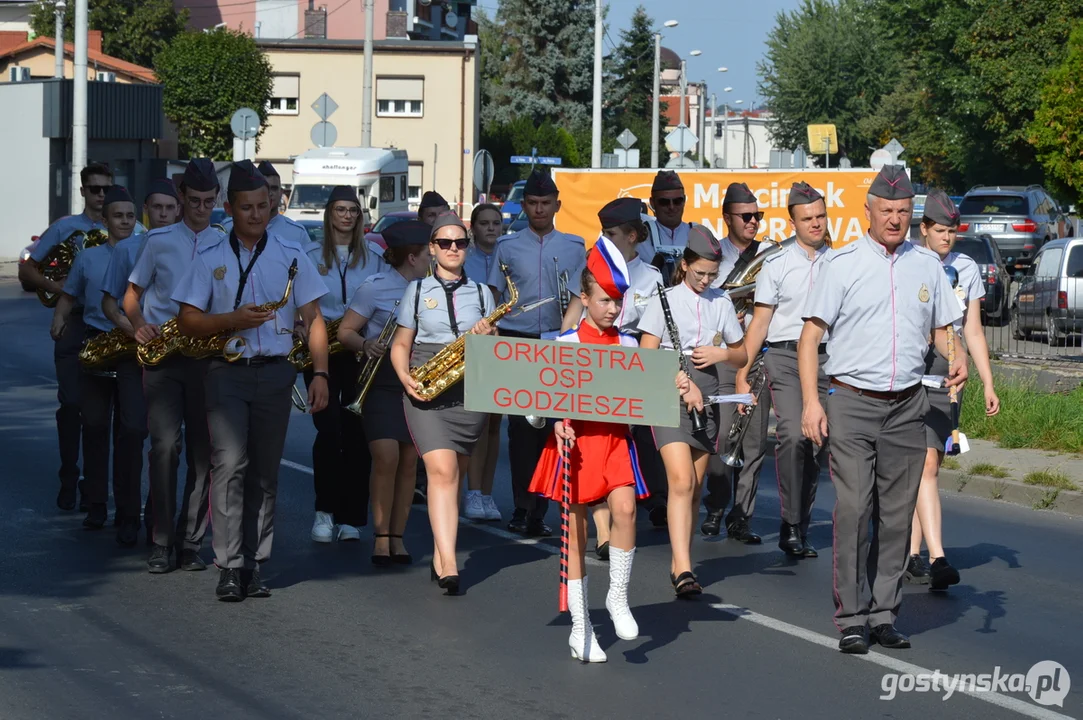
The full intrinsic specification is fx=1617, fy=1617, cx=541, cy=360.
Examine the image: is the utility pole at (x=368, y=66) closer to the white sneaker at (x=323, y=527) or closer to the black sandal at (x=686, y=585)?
the white sneaker at (x=323, y=527)

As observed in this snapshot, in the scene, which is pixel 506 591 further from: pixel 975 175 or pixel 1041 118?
pixel 975 175

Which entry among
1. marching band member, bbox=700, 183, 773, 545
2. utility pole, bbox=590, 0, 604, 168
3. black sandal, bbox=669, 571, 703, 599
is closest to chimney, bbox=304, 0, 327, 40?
utility pole, bbox=590, 0, 604, 168

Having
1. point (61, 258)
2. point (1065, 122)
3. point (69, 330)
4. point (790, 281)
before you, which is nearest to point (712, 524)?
point (790, 281)

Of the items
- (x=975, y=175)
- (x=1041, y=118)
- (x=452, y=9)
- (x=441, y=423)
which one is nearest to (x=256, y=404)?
(x=441, y=423)

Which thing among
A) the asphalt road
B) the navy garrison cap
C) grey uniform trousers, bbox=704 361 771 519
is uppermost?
the navy garrison cap

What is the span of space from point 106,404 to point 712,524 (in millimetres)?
3827

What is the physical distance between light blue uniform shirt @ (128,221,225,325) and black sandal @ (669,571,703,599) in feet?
9.84

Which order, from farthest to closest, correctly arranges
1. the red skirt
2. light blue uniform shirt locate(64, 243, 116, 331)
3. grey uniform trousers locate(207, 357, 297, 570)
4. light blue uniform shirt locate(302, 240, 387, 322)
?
light blue uniform shirt locate(302, 240, 387, 322)
light blue uniform shirt locate(64, 243, 116, 331)
grey uniform trousers locate(207, 357, 297, 570)
the red skirt

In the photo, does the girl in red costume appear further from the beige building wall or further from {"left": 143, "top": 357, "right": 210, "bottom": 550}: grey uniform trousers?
the beige building wall

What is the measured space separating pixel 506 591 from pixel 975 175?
158ft

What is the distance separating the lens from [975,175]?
53.8 m

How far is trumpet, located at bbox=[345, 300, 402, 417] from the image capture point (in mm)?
8867

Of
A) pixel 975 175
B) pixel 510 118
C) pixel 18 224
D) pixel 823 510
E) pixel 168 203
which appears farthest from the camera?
pixel 510 118

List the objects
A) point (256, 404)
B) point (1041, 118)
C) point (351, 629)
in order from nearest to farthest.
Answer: point (351, 629)
point (256, 404)
point (1041, 118)
